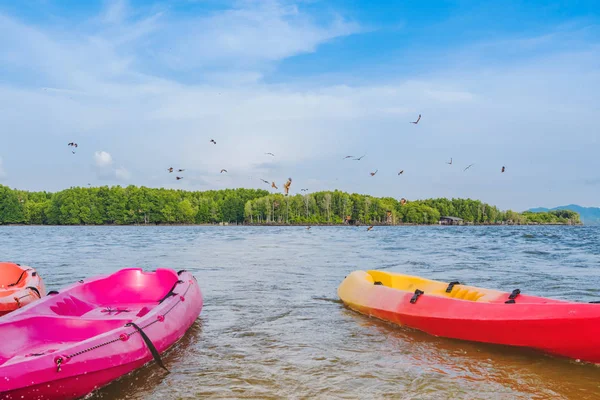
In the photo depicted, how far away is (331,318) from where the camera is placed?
29.7 ft

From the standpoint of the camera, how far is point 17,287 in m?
9.01

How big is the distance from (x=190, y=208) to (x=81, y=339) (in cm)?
13448

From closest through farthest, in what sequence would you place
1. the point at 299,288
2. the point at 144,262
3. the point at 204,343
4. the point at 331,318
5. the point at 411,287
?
the point at 204,343
the point at 331,318
the point at 411,287
the point at 299,288
the point at 144,262

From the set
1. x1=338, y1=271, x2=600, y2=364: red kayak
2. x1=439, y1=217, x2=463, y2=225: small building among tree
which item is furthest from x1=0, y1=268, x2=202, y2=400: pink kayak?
x1=439, y1=217, x2=463, y2=225: small building among tree

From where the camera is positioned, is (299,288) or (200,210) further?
(200,210)

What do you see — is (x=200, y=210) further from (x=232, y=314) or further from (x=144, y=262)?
(x=232, y=314)

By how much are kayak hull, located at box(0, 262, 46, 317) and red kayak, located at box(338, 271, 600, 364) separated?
613cm

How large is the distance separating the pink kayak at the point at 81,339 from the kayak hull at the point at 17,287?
997 millimetres

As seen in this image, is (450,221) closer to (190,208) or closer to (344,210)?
(344,210)

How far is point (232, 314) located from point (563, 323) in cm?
582

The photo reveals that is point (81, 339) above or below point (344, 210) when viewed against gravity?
below

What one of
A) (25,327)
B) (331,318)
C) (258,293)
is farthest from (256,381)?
(258,293)

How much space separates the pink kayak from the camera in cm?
436

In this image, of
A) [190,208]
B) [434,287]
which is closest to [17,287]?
[434,287]
